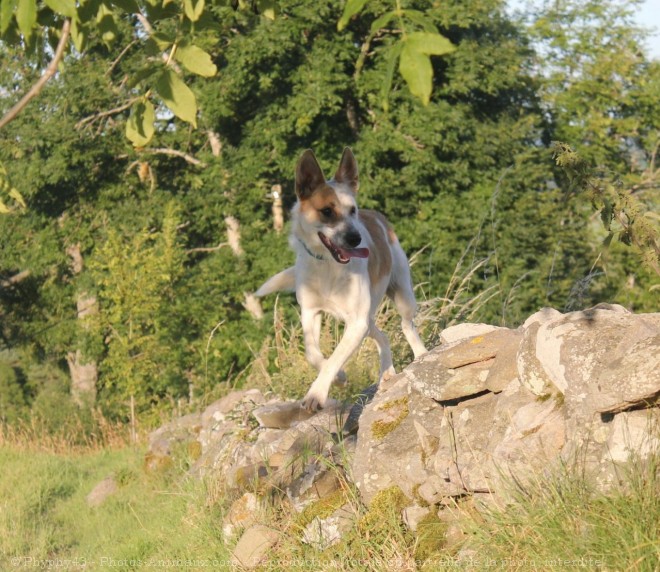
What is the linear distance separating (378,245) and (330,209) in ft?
2.93

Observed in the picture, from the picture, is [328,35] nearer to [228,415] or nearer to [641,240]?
[228,415]

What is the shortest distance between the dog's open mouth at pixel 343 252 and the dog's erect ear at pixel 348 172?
2.12ft

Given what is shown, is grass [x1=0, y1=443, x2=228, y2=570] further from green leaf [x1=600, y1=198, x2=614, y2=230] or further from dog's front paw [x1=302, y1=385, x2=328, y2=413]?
green leaf [x1=600, y1=198, x2=614, y2=230]

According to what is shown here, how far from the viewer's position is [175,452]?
9.47 metres

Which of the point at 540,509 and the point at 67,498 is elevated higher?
the point at 540,509

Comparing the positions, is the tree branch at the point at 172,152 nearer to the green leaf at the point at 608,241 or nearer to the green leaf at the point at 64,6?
the green leaf at the point at 608,241

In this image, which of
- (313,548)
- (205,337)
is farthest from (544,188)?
(313,548)

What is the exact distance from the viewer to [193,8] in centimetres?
256

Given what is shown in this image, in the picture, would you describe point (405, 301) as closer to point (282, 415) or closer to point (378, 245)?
point (378, 245)

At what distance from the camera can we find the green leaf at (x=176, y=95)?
2418mm

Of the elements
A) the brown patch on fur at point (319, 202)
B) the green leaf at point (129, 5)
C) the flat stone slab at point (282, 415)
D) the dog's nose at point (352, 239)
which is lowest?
the flat stone slab at point (282, 415)

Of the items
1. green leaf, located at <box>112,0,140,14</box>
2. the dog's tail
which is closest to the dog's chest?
the dog's tail

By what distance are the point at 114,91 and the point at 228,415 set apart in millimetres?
16248

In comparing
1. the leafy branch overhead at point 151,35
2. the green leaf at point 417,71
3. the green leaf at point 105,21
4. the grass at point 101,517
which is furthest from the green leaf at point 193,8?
the grass at point 101,517
